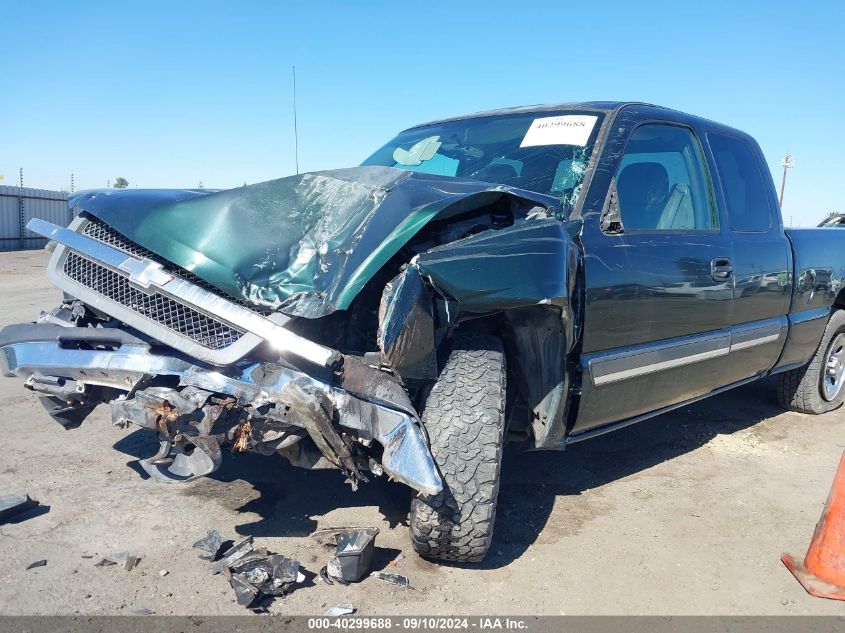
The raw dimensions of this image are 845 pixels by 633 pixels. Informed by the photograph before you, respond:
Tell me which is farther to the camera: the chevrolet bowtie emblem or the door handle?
the door handle

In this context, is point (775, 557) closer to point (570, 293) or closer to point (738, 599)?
point (738, 599)

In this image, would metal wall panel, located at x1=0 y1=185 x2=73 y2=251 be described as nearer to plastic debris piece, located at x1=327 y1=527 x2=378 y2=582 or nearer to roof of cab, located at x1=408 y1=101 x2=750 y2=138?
roof of cab, located at x1=408 y1=101 x2=750 y2=138

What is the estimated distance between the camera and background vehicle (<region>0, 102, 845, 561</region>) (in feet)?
8.41

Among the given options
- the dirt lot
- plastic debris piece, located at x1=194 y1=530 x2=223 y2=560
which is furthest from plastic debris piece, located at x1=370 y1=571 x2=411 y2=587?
plastic debris piece, located at x1=194 y1=530 x2=223 y2=560

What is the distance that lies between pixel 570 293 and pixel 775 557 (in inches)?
61.5

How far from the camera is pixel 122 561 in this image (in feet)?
9.20

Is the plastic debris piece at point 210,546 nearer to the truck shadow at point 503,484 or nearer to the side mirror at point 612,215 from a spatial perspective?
the truck shadow at point 503,484

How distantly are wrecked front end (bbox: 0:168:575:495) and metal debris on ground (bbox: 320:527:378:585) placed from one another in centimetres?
27

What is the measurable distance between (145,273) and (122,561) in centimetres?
115

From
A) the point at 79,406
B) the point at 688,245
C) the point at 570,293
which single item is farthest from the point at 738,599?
the point at 79,406

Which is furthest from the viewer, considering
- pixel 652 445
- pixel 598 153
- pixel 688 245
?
pixel 652 445

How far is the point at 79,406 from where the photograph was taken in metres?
3.38

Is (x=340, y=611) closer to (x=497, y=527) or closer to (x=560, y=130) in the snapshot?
(x=497, y=527)

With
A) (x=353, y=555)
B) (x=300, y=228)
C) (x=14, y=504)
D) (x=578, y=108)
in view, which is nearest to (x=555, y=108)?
(x=578, y=108)
